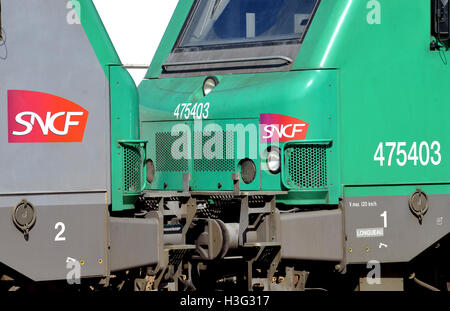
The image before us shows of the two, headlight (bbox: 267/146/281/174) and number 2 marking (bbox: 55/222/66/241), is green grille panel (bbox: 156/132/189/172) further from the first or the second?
number 2 marking (bbox: 55/222/66/241)

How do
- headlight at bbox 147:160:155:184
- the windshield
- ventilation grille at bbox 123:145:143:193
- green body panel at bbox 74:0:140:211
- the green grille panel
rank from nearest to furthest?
green body panel at bbox 74:0:140:211 < ventilation grille at bbox 123:145:143:193 < the windshield < the green grille panel < headlight at bbox 147:160:155:184

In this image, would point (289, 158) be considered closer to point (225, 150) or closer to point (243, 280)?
point (225, 150)

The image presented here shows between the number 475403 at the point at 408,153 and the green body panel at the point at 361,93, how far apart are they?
0.02m

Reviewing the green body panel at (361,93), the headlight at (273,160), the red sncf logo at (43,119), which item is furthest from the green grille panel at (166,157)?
the red sncf logo at (43,119)

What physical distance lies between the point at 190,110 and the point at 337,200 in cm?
144

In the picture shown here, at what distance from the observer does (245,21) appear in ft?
29.3

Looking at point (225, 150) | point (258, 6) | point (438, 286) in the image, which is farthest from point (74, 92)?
point (438, 286)

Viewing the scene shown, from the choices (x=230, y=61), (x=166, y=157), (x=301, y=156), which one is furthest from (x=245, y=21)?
(x=301, y=156)

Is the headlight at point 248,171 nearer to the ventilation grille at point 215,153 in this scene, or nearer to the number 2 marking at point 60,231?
the ventilation grille at point 215,153

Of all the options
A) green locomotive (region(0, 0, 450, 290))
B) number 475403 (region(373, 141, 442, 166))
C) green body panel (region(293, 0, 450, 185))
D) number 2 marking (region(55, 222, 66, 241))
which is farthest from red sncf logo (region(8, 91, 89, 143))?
number 475403 (region(373, 141, 442, 166))

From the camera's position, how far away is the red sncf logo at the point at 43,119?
280 inches

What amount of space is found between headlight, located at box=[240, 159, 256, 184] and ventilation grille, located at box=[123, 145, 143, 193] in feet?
3.10

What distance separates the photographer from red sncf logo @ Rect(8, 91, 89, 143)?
7.11 meters

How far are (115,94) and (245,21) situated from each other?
1784 millimetres
